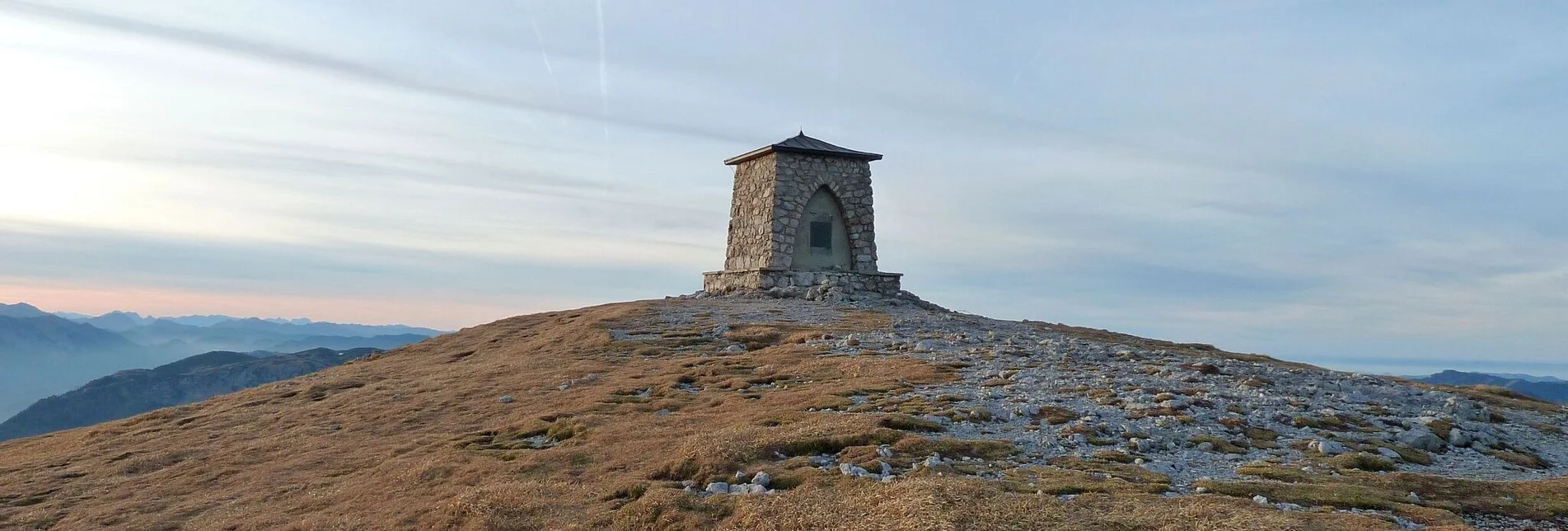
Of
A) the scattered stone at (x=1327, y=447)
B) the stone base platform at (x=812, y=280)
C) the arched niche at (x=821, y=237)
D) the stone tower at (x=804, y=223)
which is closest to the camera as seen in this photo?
the scattered stone at (x=1327, y=447)

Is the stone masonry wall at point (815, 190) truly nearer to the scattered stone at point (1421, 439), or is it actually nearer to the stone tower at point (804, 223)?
the stone tower at point (804, 223)

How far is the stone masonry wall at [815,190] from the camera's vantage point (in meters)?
40.6

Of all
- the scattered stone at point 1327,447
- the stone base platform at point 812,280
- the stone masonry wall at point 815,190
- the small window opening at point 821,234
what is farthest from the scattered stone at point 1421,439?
A: the small window opening at point 821,234

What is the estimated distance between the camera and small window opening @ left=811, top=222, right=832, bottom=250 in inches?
1646

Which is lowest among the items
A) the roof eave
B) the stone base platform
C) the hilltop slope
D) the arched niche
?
the hilltop slope

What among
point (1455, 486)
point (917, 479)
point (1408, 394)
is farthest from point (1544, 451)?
point (917, 479)

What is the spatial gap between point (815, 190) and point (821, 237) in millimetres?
2011

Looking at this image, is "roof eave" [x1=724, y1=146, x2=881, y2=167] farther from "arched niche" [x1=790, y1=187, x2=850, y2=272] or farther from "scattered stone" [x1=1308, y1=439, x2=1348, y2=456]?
"scattered stone" [x1=1308, y1=439, x2=1348, y2=456]

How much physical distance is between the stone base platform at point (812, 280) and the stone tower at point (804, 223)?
0.11ft

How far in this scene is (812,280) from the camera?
40.1 m

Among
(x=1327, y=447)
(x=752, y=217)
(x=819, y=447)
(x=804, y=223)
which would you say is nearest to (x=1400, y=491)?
(x=1327, y=447)

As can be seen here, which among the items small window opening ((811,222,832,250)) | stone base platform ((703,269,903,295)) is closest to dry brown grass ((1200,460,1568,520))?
stone base platform ((703,269,903,295))

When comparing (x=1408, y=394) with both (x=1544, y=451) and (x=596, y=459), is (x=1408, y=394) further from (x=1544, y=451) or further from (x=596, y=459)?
(x=596, y=459)

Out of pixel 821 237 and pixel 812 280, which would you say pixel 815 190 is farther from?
pixel 812 280
